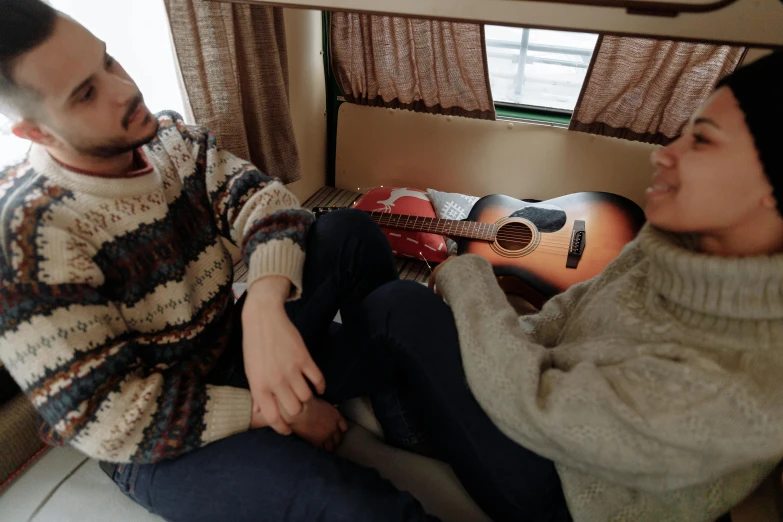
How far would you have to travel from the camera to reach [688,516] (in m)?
0.67

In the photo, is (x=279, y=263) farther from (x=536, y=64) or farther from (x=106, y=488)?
(x=536, y=64)

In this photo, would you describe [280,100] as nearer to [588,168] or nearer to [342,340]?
[342,340]

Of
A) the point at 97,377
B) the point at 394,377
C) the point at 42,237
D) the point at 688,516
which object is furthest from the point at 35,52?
the point at 688,516

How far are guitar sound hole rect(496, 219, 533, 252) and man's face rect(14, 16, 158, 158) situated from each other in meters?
1.12

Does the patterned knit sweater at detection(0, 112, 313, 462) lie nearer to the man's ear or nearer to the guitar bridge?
the man's ear

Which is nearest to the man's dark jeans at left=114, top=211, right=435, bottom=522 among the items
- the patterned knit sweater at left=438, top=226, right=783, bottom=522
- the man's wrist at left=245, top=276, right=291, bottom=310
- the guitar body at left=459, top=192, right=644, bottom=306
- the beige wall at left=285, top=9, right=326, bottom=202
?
the man's wrist at left=245, top=276, right=291, bottom=310

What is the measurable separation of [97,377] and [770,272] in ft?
2.86

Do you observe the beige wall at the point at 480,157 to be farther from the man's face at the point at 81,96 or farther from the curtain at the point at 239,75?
the man's face at the point at 81,96

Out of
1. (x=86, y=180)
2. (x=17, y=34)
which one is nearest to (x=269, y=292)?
(x=86, y=180)

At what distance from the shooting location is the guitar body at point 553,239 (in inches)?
57.2

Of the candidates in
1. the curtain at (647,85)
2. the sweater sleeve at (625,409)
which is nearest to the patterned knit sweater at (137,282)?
the sweater sleeve at (625,409)

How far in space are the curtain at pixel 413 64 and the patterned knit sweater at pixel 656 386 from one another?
1.23m

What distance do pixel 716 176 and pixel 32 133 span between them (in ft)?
3.00

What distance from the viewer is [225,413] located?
740mm
